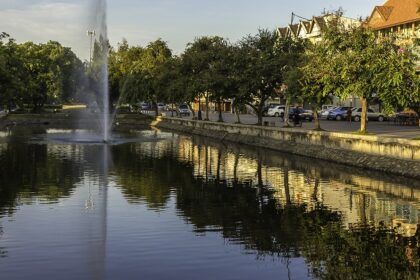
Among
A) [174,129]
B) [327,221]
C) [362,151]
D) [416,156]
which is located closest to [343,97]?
[362,151]

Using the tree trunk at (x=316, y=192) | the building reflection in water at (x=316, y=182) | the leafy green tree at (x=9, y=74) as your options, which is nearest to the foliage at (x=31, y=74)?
the leafy green tree at (x=9, y=74)

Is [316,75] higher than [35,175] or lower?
higher

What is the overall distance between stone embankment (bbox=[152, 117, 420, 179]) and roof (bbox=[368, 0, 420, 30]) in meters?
32.4

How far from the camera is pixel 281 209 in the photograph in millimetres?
19391

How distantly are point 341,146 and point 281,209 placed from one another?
50.8ft

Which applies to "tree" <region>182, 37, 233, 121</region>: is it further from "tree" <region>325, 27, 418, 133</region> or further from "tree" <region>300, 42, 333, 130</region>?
"tree" <region>325, 27, 418, 133</region>

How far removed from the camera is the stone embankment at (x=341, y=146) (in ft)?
90.6

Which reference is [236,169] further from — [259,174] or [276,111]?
[276,111]

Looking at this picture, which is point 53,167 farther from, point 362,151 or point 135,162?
point 362,151

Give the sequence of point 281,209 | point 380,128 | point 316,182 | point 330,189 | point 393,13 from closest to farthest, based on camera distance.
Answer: point 281,209 → point 330,189 → point 316,182 → point 380,128 → point 393,13

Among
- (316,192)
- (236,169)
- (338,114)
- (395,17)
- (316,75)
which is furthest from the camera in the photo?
(395,17)

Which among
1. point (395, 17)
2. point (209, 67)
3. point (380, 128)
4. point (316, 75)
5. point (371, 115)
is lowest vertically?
point (380, 128)

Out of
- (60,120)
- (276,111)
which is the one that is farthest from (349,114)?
(60,120)

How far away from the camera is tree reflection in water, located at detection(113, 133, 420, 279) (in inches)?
530
